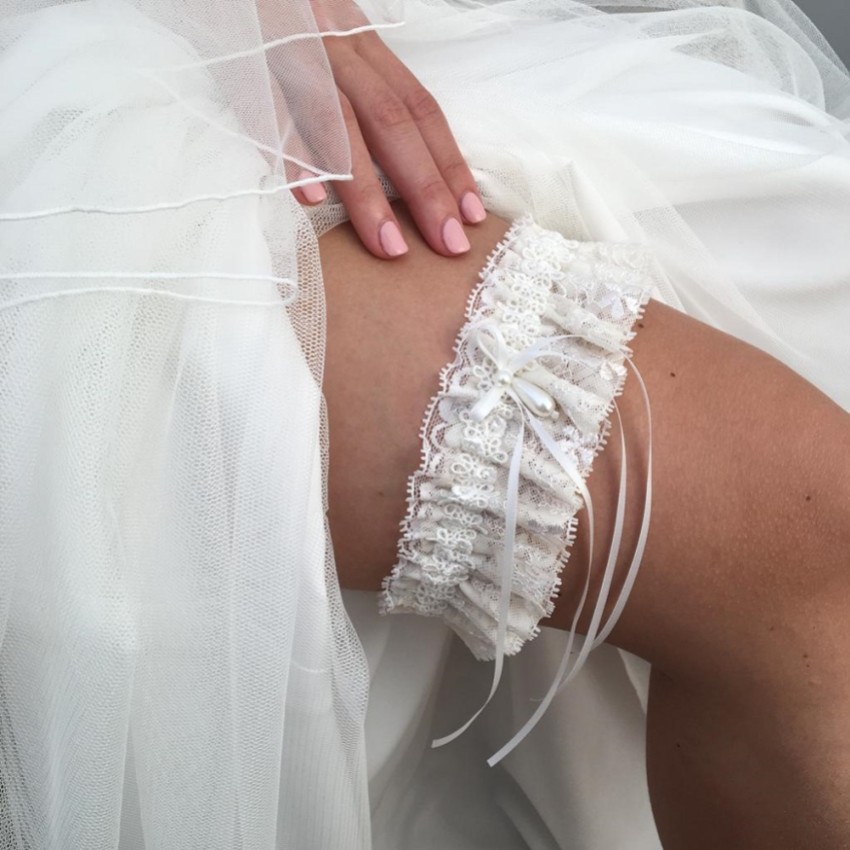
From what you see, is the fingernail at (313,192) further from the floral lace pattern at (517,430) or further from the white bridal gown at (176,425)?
the floral lace pattern at (517,430)

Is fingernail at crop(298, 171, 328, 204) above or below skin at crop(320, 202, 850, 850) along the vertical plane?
above

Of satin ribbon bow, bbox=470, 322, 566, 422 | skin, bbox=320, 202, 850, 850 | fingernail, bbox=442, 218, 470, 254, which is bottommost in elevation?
skin, bbox=320, 202, 850, 850

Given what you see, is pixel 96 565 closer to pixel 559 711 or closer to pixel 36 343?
pixel 36 343

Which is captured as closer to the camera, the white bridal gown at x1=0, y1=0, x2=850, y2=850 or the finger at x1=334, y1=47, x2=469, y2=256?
the white bridal gown at x1=0, y1=0, x2=850, y2=850

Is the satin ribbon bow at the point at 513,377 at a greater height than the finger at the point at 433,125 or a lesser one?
lesser

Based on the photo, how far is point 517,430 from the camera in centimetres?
54

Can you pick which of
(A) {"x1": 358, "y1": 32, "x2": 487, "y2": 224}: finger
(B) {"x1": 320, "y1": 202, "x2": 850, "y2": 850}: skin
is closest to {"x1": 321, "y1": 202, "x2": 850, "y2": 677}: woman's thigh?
(B) {"x1": 320, "y1": 202, "x2": 850, "y2": 850}: skin

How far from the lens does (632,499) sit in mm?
545

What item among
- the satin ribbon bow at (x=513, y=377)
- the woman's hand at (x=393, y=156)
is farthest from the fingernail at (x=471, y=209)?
the satin ribbon bow at (x=513, y=377)

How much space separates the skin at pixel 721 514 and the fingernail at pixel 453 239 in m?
0.04

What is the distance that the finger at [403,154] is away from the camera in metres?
0.60

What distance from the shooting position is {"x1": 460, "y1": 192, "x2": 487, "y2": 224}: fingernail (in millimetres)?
625

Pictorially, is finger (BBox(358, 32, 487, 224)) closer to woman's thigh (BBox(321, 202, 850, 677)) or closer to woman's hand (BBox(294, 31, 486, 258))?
woman's hand (BBox(294, 31, 486, 258))

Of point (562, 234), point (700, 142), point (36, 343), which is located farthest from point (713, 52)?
point (36, 343)
